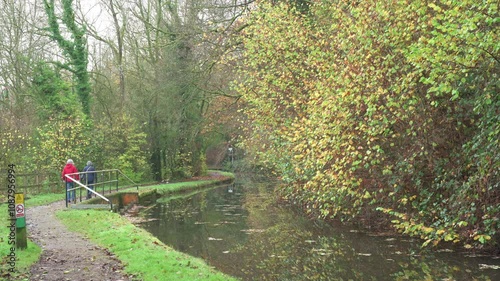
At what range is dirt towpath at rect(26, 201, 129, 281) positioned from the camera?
27.9 ft

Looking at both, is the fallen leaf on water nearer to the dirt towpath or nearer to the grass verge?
the grass verge

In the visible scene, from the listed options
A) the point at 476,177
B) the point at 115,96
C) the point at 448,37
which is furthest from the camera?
the point at 115,96

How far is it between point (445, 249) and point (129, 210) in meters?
14.5

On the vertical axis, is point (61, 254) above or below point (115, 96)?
below

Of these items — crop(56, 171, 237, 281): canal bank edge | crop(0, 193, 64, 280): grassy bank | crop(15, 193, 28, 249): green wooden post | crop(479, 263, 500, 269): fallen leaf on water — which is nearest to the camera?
crop(0, 193, 64, 280): grassy bank

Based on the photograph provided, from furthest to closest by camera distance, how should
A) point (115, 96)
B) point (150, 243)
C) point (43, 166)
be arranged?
1. point (115, 96)
2. point (43, 166)
3. point (150, 243)

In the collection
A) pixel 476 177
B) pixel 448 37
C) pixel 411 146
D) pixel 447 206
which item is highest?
pixel 448 37

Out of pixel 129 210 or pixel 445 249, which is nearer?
pixel 445 249

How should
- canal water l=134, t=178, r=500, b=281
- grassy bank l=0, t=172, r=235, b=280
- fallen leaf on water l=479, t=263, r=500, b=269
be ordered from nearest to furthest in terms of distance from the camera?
grassy bank l=0, t=172, r=235, b=280
fallen leaf on water l=479, t=263, r=500, b=269
canal water l=134, t=178, r=500, b=281

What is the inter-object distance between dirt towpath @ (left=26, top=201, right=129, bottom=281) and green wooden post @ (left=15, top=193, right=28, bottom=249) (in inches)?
19.1

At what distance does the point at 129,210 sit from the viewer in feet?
72.5

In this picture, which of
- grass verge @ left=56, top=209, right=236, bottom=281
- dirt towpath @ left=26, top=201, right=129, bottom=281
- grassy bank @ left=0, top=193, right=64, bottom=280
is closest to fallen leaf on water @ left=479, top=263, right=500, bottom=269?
grass verge @ left=56, top=209, right=236, bottom=281

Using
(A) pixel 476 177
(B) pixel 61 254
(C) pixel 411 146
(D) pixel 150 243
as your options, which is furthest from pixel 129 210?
(A) pixel 476 177

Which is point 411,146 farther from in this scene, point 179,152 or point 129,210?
point 179,152
